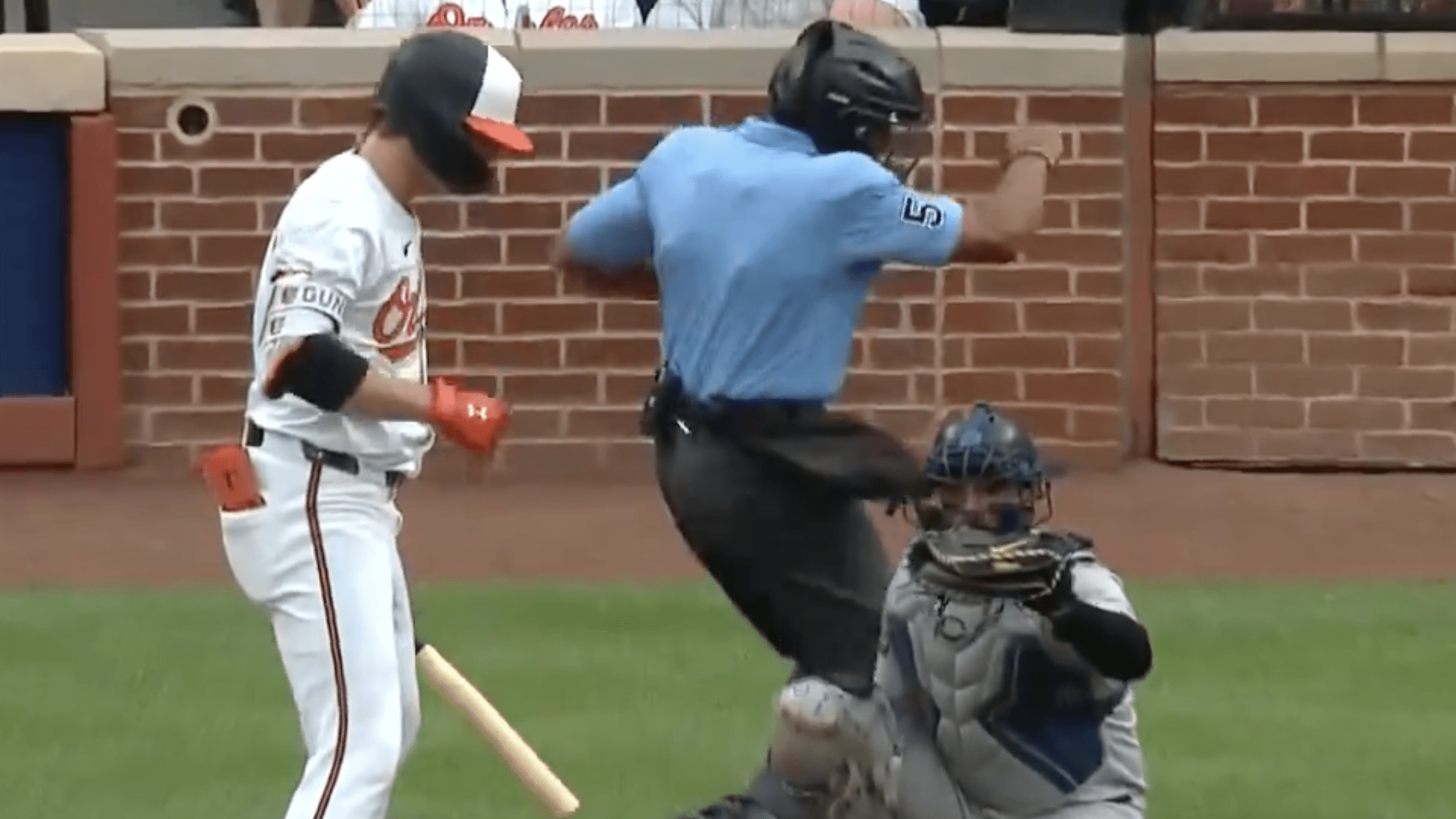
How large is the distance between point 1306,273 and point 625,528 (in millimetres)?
2915

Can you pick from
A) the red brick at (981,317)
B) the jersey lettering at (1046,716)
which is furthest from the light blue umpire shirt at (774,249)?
the red brick at (981,317)

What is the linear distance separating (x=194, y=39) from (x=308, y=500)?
625 cm

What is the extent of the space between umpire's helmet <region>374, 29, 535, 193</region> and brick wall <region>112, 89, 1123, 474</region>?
576 centimetres

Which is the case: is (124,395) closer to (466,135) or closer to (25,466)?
(25,466)

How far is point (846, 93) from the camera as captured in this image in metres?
5.42

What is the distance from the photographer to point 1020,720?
5.04m

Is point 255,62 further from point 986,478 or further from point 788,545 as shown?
point 986,478

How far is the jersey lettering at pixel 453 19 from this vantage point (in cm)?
1130

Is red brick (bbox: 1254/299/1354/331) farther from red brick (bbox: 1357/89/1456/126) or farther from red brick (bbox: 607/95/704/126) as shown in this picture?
red brick (bbox: 607/95/704/126)

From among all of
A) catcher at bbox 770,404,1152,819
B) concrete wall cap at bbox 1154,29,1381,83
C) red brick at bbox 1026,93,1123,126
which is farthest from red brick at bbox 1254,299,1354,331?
catcher at bbox 770,404,1152,819

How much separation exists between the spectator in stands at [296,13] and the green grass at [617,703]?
362 cm

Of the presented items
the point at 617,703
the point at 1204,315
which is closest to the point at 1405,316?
the point at 1204,315

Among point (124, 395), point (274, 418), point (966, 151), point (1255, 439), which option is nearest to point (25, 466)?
point (124, 395)

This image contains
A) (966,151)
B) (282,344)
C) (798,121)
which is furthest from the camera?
(966,151)
